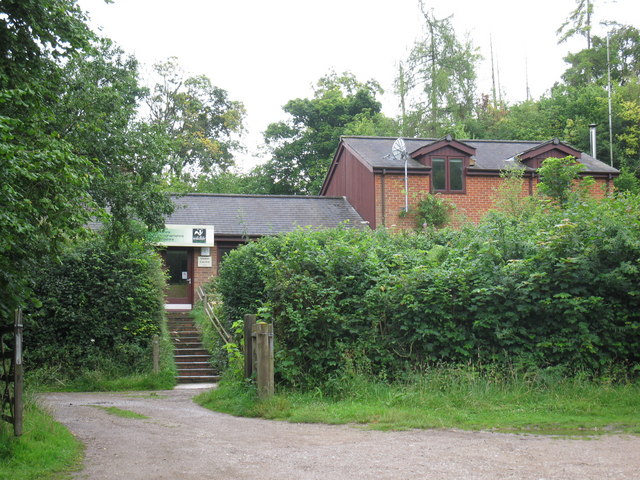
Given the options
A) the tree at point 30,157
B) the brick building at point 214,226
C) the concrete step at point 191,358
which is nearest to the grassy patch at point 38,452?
the tree at point 30,157

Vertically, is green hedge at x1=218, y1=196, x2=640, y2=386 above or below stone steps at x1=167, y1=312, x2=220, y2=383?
above

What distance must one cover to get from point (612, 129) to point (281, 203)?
2380 centimetres

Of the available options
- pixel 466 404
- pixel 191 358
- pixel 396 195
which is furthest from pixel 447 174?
pixel 466 404

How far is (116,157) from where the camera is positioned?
14.8 meters

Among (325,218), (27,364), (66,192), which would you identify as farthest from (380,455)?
(325,218)

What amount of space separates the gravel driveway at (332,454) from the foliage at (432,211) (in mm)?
18031

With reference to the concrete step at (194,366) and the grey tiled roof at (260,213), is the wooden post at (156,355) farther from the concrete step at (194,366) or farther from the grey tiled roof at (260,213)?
the grey tiled roof at (260,213)

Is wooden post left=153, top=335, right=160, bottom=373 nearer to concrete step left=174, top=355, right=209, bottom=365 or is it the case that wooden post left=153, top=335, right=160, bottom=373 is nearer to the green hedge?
concrete step left=174, top=355, right=209, bottom=365

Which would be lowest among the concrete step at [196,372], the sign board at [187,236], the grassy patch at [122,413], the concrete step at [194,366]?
the grassy patch at [122,413]

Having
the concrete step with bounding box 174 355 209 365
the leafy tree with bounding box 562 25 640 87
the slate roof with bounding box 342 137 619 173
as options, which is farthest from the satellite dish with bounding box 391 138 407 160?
the leafy tree with bounding box 562 25 640 87

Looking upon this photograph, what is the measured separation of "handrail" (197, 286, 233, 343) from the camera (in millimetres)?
17938

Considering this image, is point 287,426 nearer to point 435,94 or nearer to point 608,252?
point 608,252

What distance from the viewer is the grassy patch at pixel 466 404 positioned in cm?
888

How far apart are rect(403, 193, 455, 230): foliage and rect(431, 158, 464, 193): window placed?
79 cm
